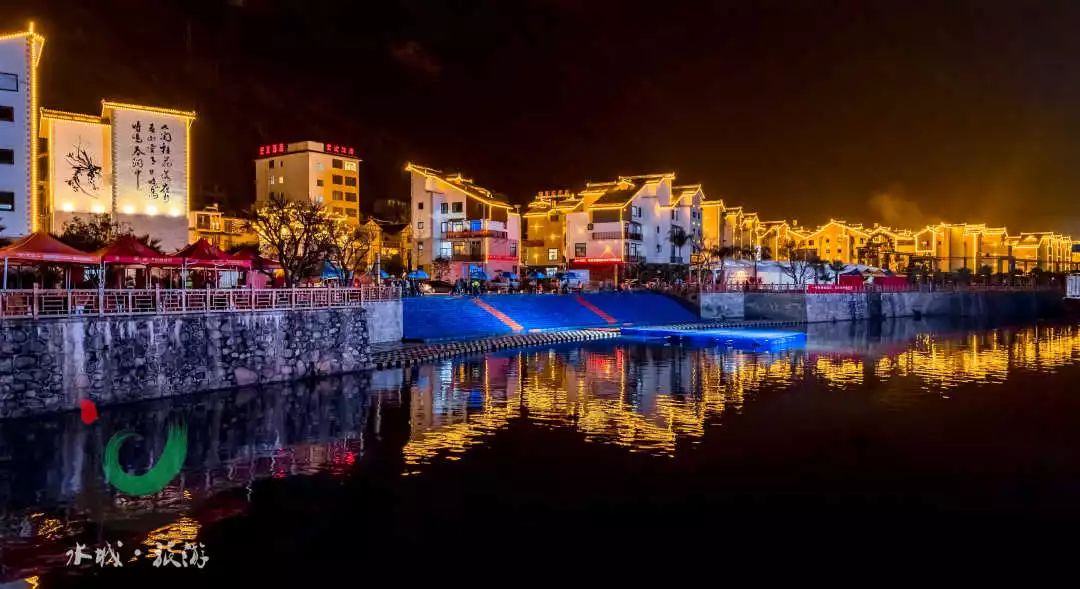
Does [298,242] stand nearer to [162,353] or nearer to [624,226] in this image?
[162,353]

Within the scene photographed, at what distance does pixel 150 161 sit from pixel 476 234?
28637 mm

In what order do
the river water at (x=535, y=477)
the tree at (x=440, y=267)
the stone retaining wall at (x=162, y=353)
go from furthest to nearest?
the tree at (x=440, y=267) < the stone retaining wall at (x=162, y=353) < the river water at (x=535, y=477)

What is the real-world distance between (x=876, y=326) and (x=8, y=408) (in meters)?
59.7

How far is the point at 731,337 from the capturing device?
1844 inches

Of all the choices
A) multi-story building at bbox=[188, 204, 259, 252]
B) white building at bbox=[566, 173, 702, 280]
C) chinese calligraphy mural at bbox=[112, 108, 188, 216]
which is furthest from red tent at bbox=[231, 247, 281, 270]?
white building at bbox=[566, 173, 702, 280]

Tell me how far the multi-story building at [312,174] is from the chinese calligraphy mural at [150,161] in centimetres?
2587

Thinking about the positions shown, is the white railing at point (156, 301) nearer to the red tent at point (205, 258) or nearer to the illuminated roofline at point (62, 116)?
the red tent at point (205, 258)

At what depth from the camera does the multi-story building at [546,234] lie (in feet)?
268

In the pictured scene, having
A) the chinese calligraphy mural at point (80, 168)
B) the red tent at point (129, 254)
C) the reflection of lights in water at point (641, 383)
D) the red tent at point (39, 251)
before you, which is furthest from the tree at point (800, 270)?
the red tent at point (39, 251)

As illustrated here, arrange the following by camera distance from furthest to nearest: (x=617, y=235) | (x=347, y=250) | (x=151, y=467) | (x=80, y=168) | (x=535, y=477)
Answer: (x=617, y=235), (x=347, y=250), (x=80, y=168), (x=151, y=467), (x=535, y=477)

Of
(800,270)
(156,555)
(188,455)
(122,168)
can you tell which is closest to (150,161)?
(122,168)

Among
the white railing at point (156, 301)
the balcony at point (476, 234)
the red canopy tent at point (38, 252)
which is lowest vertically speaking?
the white railing at point (156, 301)

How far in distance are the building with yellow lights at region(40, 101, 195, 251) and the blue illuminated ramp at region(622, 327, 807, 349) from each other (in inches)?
1165

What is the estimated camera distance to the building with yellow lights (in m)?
45.3
